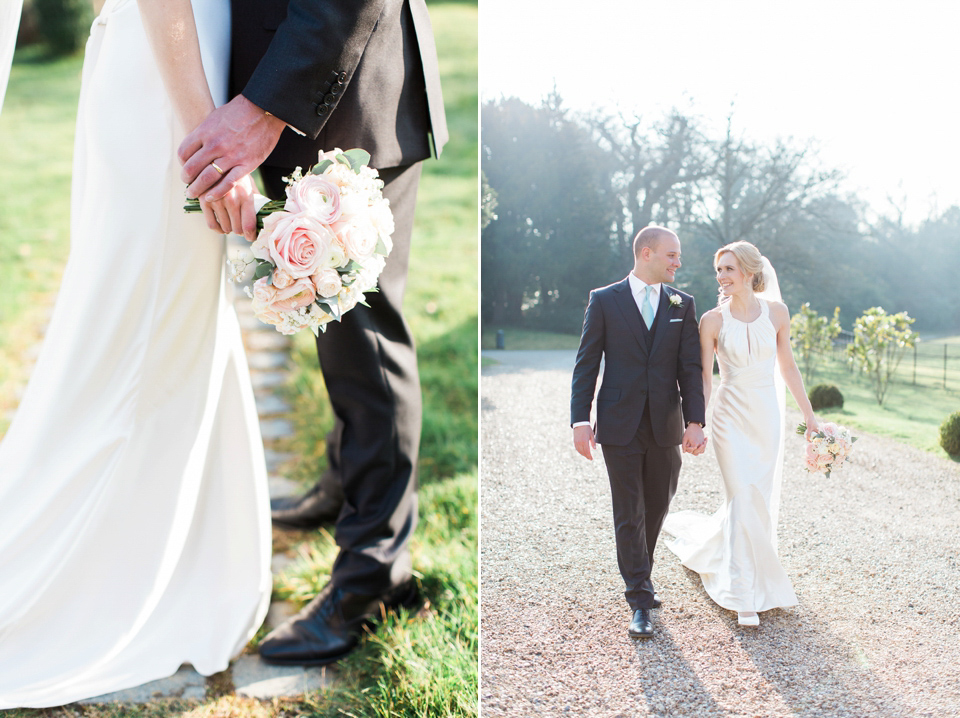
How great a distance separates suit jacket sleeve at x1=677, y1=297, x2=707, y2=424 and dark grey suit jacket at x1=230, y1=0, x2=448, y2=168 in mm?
845

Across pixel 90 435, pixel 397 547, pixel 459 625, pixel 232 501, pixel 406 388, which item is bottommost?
→ pixel 459 625

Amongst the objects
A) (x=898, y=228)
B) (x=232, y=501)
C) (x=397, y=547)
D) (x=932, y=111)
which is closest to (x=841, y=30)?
(x=932, y=111)

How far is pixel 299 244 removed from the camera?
149 cm

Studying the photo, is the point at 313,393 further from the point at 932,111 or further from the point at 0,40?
the point at 932,111

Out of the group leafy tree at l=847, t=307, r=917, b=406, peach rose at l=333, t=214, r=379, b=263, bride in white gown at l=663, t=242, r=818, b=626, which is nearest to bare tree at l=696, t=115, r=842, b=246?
bride in white gown at l=663, t=242, r=818, b=626

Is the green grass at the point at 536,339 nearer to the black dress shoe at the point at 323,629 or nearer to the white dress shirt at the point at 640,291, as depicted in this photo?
the white dress shirt at the point at 640,291

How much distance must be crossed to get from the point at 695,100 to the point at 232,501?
64.0 inches

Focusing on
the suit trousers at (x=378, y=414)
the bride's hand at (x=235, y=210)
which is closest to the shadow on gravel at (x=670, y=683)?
the suit trousers at (x=378, y=414)

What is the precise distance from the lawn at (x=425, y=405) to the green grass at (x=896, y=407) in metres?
1.11

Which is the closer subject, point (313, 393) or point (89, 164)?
point (89, 164)

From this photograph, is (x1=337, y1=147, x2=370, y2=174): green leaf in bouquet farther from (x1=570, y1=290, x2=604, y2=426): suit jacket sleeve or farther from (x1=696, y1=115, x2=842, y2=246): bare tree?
(x1=696, y1=115, x2=842, y2=246): bare tree

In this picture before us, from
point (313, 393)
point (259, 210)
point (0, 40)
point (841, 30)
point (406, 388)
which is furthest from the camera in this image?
point (313, 393)

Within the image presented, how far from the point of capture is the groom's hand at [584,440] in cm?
160

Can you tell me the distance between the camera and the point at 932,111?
152 centimetres
